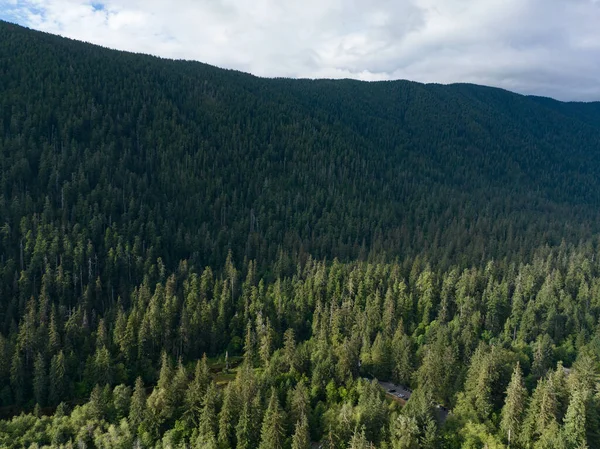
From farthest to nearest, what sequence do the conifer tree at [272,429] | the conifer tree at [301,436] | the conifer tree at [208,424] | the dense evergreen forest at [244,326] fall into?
the dense evergreen forest at [244,326]
the conifer tree at [208,424]
the conifer tree at [272,429]
the conifer tree at [301,436]

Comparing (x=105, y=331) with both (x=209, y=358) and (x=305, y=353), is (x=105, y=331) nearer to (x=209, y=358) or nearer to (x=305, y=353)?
(x=209, y=358)

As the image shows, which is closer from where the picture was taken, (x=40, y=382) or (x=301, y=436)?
(x=301, y=436)

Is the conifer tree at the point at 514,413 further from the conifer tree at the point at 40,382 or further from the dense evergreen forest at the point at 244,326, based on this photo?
A: the conifer tree at the point at 40,382

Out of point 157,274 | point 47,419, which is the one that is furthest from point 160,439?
point 157,274

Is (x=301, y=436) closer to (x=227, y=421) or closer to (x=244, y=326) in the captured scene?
(x=227, y=421)

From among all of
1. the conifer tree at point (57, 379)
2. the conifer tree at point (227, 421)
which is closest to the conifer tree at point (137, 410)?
the conifer tree at point (227, 421)

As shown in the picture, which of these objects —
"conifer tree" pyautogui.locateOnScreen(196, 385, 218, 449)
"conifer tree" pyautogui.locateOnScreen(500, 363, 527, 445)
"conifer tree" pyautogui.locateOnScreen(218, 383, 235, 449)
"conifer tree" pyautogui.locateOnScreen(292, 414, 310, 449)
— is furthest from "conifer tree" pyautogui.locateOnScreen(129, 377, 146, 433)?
"conifer tree" pyautogui.locateOnScreen(500, 363, 527, 445)

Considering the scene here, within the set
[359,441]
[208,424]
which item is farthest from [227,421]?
[359,441]

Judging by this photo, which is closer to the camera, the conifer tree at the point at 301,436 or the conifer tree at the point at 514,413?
the conifer tree at the point at 301,436

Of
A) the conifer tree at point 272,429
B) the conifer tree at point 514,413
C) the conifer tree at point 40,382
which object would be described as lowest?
the conifer tree at point 40,382

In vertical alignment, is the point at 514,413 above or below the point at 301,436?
above

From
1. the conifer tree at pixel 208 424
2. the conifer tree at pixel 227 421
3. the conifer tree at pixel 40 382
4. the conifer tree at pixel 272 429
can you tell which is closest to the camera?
the conifer tree at pixel 272 429

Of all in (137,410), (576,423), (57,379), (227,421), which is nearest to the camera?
(576,423)
